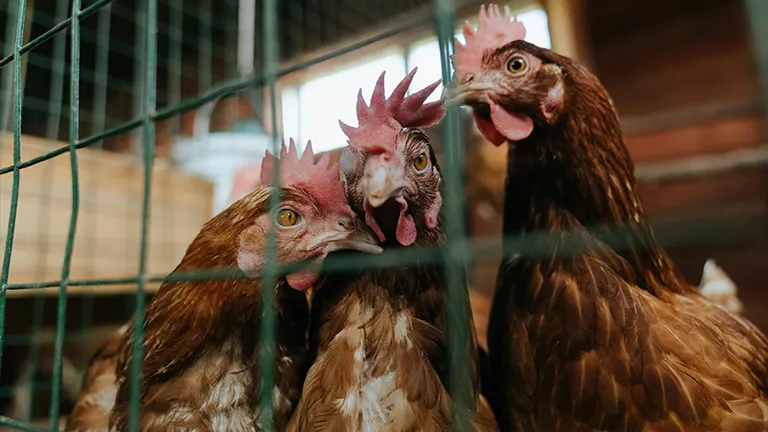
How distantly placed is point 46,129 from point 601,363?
2.48 metres

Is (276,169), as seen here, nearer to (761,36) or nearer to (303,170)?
(303,170)

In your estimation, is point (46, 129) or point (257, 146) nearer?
point (46, 129)

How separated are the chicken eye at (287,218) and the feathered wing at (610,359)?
14.2 inches

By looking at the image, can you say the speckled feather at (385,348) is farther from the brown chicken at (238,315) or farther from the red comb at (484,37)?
the red comb at (484,37)

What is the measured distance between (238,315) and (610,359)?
55 centimetres

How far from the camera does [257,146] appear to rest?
2375 mm

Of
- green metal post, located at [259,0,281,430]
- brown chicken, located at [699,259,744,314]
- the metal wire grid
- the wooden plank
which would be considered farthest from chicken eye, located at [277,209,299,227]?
the wooden plank

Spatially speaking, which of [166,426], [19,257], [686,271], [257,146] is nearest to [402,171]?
[166,426]

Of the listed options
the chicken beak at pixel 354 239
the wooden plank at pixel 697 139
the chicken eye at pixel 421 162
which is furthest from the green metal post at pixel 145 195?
the wooden plank at pixel 697 139

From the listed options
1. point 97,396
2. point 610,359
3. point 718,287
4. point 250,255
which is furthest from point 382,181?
point 718,287

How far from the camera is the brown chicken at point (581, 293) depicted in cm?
65

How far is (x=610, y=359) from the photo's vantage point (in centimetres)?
67

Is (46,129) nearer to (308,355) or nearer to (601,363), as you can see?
(308,355)

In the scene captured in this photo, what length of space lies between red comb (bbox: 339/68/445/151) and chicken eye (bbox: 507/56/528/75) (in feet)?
0.48
